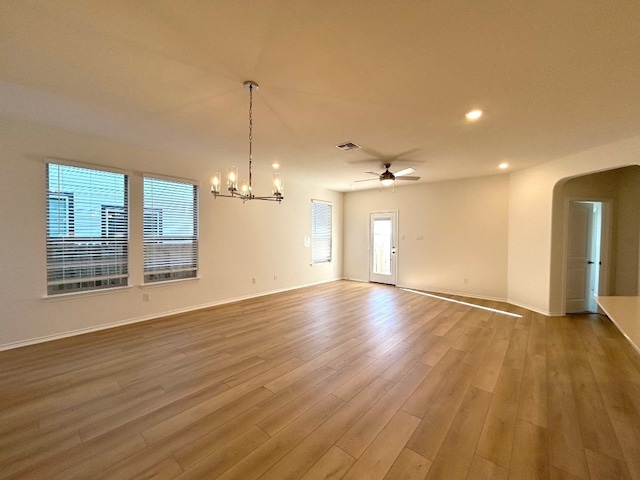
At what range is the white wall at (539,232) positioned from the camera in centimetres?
446

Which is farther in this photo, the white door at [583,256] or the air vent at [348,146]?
the white door at [583,256]

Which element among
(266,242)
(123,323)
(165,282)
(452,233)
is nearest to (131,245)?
(165,282)

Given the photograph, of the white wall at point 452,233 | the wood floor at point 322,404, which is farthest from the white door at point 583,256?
the wood floor at point 322,404

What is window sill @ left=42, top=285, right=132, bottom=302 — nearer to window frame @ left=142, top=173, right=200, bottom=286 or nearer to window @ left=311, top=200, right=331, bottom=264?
window frame @ left=142, top=173, right=200, bottom=286

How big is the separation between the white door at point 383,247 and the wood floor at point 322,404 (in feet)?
11.8

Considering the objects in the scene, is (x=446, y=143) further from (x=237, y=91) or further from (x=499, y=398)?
(x=499, y=398)

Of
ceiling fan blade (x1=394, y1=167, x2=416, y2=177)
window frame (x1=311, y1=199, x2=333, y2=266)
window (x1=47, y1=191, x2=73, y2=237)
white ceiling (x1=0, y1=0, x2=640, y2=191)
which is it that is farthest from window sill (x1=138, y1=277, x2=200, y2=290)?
ceiling fan blade (x1=394, y1=167, x2=416, y2=177)

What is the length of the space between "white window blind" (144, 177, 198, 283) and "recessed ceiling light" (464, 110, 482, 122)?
179 inches

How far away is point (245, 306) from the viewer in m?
5.30

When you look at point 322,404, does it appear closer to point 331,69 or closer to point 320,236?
→ point 331,69

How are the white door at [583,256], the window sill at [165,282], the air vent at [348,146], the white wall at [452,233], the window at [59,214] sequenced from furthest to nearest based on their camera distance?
the white wall at [452,233] < the white door at [583,256] < the window sill at [165,282] < the air vent at [348,146] < the window at [59,214]

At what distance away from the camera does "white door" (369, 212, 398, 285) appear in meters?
7.54

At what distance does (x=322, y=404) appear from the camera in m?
2.26

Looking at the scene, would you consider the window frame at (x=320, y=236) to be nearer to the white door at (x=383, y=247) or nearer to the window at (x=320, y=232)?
the window at (x=320, y=232)
